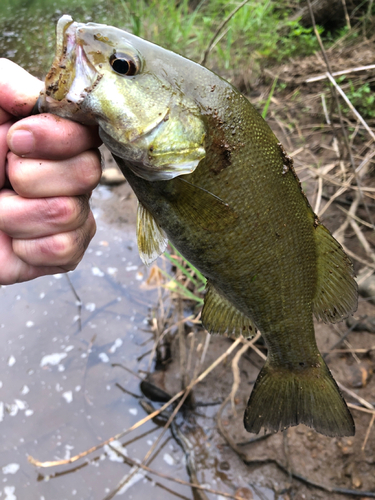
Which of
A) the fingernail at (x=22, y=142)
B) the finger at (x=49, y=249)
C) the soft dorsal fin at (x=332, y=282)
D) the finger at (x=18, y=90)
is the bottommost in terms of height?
the finger at (x=49, y=249)

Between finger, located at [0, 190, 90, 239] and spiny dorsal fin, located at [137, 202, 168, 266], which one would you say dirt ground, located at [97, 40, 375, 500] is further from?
finger, located at [0, 190, 90, 239]

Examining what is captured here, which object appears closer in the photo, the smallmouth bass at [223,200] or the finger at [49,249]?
the smallmouth bass at [223,200]

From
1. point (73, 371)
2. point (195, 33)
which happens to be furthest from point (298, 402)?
point (195, 33)

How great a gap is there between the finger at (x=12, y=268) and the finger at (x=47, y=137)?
461 millimetres

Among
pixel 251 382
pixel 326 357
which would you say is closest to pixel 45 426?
pixel 251 382

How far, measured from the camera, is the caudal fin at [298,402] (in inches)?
54.7

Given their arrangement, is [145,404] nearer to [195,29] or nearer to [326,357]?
[326,357]

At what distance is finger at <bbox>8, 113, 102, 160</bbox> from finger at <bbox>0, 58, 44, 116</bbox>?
0.17 meters

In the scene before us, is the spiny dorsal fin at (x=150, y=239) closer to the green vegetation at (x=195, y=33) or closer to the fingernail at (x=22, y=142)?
the fingernail at (x=22, y=142)

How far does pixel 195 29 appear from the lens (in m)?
5.40

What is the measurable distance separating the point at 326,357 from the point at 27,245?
2.09m

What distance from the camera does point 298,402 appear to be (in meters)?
1.45

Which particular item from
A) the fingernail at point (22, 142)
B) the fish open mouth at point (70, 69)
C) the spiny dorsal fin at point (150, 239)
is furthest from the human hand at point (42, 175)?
the spiny dorsal fin at point (150, 239)

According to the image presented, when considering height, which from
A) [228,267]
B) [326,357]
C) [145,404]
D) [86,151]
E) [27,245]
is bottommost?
[145,404]
